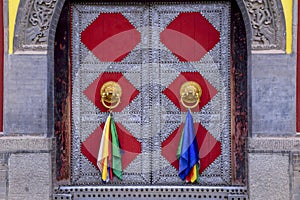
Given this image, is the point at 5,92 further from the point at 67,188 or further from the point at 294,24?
the point at 294,24

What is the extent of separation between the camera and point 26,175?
22.4 ft

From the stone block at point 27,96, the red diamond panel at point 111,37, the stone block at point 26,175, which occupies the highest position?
the red diamond panel at point 111,37

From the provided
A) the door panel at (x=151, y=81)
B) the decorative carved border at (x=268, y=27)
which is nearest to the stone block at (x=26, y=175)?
the door panel at (x=151, y=81)

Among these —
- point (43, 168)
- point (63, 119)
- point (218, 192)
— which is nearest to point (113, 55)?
point (63, 119)

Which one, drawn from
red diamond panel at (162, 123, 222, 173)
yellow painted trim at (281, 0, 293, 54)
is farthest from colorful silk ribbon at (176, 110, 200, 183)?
yellow painted trim at (281, 0, 293, 54)

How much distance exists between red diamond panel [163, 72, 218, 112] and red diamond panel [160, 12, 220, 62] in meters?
0.24

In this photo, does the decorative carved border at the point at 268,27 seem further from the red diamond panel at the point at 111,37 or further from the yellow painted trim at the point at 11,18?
the yellow painted trim at the point at 11,18

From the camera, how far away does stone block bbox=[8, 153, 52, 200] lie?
6832 mm

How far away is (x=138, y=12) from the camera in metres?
7.39

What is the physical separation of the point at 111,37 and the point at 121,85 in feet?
2.26

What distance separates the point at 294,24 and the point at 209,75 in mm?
1333

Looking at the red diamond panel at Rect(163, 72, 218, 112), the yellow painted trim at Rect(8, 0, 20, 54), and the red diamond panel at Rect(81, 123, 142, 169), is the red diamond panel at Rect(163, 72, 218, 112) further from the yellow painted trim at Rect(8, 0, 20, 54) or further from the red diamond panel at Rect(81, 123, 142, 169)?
the yellow painted trim at Rect(8, 0, 20, 54)

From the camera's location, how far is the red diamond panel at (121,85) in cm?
738

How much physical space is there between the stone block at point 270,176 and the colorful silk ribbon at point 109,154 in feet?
5.98
